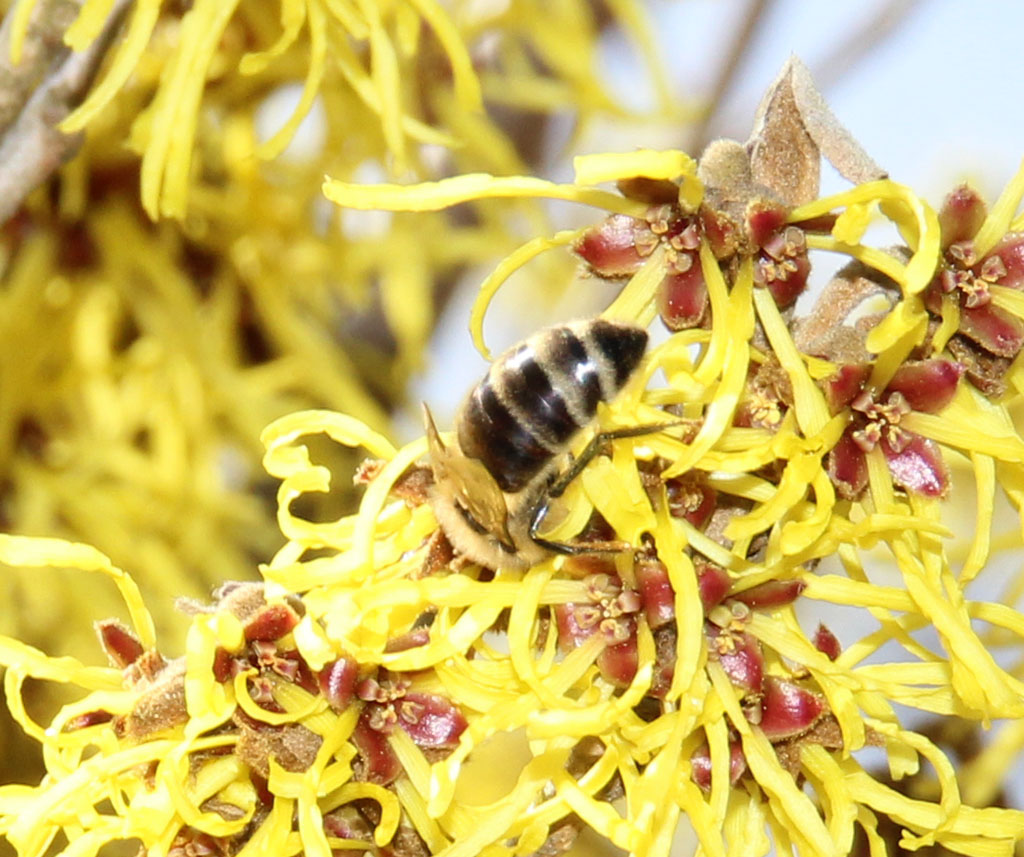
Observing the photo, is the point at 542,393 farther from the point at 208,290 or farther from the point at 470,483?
the point at 208,290

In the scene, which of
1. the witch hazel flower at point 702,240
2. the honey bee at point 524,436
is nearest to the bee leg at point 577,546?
the honey bee at point 524,436

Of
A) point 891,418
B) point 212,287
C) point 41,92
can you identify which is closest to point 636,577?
point 891,418

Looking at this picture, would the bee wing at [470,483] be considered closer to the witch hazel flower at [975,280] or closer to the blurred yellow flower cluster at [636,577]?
the blurred yellow flower cluster at [636,577]

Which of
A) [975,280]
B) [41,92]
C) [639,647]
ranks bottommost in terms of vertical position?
[639,647]

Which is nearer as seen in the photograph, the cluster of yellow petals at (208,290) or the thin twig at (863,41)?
the cluster of yellow petals at (208,290)

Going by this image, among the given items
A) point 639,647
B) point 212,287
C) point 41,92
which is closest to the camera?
point 639,647

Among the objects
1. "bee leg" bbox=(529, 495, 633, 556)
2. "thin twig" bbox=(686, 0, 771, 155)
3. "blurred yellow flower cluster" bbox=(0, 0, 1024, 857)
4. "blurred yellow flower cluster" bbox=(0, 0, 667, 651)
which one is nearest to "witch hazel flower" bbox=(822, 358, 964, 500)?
"blurred yellow flower cluster" bbox=(0, 0, 1024, 857)
